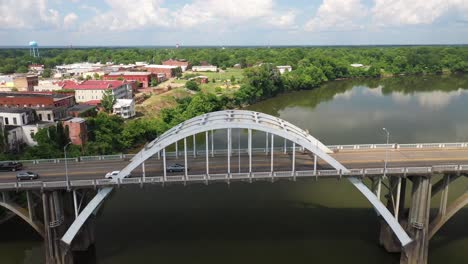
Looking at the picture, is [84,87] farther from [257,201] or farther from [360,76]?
[360,76]

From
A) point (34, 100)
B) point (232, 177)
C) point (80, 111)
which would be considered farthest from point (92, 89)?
point (232, 177)

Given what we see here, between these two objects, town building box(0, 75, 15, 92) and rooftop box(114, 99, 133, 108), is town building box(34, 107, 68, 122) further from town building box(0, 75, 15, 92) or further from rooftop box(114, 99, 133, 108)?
town building box(0, 75, 15, 92)

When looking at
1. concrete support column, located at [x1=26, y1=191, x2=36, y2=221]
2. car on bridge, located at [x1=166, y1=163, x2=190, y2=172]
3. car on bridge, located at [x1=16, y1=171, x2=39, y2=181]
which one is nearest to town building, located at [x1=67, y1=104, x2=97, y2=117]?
car on bridge, located at [x1=16, y1=171, x2=39, y2=181]

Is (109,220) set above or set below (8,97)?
below

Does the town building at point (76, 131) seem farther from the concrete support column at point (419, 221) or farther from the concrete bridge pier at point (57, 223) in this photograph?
the concrete support column at point (419, 221)

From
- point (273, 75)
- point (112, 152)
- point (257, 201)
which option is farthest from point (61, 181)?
point (273, 75)

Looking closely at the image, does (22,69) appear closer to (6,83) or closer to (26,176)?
(6,83)
